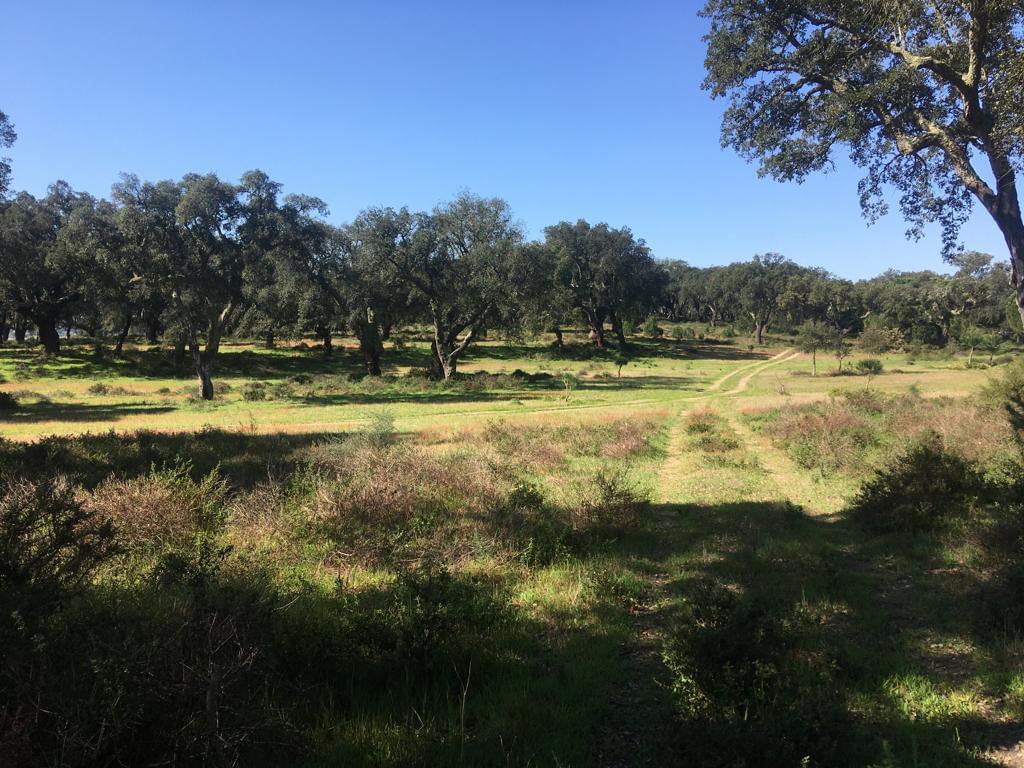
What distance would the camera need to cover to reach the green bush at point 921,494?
Answer: 9195 millimetres

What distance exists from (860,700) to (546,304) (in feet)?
130

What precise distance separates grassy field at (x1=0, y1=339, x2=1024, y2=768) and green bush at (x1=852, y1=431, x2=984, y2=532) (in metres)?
0.27

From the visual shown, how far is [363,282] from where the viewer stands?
4247 cm

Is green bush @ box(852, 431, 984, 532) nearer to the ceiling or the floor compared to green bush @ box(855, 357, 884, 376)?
nearer to the floor

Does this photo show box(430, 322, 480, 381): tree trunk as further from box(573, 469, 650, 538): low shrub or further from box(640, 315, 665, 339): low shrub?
box(640, 315, 665, 339): low shrub

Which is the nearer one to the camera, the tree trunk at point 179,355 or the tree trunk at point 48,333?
the tree trunk at point 179,355

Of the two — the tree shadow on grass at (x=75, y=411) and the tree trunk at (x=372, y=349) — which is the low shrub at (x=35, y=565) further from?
the tree trunk at (x=372, y=349)

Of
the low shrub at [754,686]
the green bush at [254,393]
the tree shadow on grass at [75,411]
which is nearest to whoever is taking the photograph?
the low shrub at [754,686]

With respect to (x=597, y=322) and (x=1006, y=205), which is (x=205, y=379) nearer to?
(x=1006, y=205)

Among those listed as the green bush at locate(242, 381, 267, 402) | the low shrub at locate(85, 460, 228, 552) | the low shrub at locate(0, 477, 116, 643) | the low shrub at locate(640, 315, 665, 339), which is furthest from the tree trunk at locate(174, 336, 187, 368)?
the low shrub at locate(640, 315, 665, 339)

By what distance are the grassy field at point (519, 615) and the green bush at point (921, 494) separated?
269 millimetres

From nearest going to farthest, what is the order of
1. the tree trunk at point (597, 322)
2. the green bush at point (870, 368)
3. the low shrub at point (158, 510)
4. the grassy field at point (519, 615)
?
1. the grassy field at point (519, 615)
2. the low shrub at point (158, 510)
3. the green bush at point (870, 368)
4. the tree trunk at point (597, 322)

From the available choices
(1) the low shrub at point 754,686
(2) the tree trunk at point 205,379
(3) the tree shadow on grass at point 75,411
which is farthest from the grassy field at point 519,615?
(2) the tree trunk at point 205,379

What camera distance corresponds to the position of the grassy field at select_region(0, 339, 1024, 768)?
3564 mm
